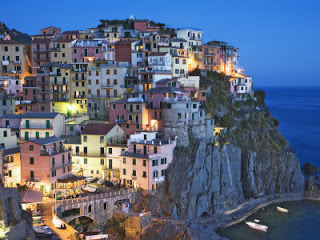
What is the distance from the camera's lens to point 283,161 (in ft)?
232

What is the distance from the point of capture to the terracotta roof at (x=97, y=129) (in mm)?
55312

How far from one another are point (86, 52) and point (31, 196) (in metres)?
34.8

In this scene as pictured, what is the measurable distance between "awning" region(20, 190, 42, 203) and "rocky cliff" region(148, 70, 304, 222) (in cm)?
1198

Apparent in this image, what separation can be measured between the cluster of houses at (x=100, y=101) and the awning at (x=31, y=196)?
3.06 metres

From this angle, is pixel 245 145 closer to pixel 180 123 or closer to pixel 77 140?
pixel 180 123

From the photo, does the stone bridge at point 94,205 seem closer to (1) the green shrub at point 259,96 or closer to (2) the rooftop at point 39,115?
(2) the rooftop at point 39,115

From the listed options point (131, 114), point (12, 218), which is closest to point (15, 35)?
point (131, 114)

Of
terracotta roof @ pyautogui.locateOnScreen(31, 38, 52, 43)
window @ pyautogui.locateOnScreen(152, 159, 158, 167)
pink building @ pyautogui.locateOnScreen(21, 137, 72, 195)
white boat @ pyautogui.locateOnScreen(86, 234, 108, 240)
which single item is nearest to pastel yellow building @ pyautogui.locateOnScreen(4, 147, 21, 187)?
pink building @ pyautogui.locateOnScreen(21, 137, 72, 195)

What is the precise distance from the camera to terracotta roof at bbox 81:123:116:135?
55.3 m

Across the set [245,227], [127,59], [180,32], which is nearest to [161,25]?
[180,32]

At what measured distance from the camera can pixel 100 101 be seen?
6706cm

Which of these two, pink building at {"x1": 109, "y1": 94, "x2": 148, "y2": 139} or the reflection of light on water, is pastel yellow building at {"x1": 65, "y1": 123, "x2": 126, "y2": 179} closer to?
pink building at {"x1": 109, "y1": 94, "x2": 148, "y2": 139}

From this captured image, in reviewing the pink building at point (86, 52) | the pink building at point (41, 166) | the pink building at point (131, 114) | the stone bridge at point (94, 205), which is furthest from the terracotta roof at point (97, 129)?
the pink building at point (86, 52)

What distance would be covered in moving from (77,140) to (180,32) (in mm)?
33943
